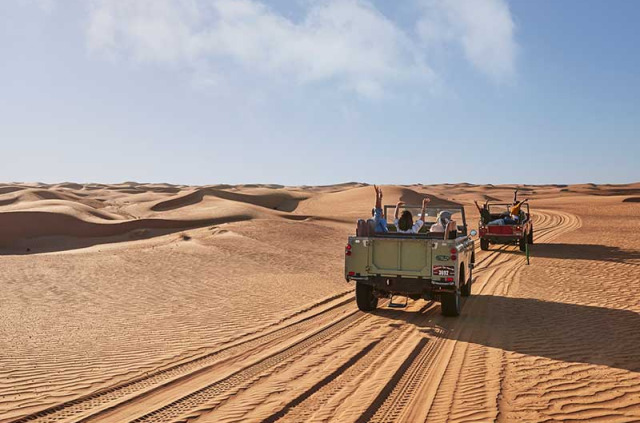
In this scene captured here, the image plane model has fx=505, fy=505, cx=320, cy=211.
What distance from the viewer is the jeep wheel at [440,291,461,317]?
374 inches

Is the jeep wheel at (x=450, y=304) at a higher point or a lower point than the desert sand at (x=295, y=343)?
higher

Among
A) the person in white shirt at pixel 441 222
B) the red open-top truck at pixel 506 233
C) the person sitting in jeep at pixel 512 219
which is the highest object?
the person in white shirt at pixel 441 222

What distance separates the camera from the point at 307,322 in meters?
9.45

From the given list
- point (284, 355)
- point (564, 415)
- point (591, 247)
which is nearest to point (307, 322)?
point (284, 355)

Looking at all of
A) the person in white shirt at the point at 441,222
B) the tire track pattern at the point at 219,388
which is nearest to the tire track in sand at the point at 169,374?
the tire track pattern at the point at 219,388

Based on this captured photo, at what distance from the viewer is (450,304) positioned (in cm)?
959

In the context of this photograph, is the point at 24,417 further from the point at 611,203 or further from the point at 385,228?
the point at 611,203

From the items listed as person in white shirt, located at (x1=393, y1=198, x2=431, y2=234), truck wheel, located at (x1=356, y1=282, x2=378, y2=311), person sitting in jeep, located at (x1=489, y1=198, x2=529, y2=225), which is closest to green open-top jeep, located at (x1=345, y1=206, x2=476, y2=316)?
truck wheel, located at (x1=356, y1=282, x2=378, y2=311)

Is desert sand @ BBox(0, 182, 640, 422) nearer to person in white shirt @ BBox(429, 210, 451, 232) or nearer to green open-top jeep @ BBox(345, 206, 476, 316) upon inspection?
green open-top jeep @ BBox(345, 206, 476, 316)

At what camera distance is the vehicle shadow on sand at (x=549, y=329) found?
7.48 meters

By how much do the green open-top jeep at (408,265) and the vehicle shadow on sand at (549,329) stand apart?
56cm

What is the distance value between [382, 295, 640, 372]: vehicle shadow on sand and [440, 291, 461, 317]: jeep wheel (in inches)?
5.3

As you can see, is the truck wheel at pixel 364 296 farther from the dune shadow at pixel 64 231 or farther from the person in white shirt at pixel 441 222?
the dune shadow at pixel 64 231

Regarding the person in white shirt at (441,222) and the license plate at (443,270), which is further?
the person in white shirt at (441,222)
